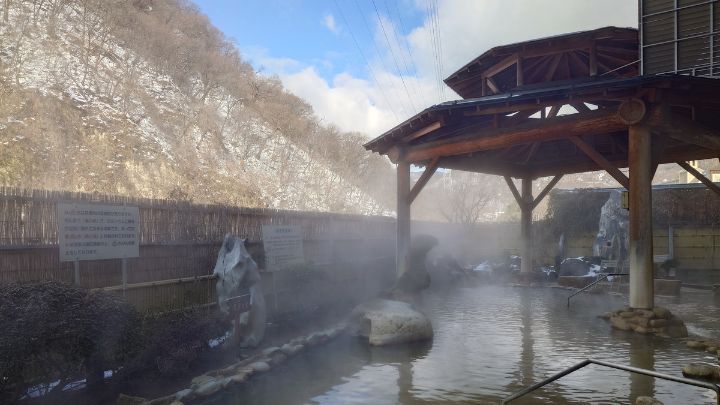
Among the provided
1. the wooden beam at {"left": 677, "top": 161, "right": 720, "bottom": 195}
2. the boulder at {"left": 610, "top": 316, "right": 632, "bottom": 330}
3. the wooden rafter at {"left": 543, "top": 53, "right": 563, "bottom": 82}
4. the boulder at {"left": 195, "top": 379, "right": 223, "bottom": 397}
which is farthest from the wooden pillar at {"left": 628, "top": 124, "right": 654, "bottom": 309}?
the boulder at {"left": 195, "top": 379, "right": 223, "bottom": 397}

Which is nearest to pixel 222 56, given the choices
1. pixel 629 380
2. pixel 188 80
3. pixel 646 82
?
pixel 188 80

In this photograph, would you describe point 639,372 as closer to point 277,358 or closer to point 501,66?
point 277,358

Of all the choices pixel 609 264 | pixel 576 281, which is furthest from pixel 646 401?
pixel 609 264

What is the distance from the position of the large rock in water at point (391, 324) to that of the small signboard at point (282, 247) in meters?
2.15

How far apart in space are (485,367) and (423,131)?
6379 mm

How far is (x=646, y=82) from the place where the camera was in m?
8.09

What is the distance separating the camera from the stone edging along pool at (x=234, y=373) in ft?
16.1

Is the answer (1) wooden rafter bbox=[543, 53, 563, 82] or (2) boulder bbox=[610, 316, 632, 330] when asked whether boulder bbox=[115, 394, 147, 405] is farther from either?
(1) wooden rafter bbox=[543, 53, 563, 82]

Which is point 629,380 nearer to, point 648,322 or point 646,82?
point 648,322

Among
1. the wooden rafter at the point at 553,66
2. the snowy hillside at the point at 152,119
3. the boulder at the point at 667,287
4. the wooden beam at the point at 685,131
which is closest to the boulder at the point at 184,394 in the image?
the wooden beam at the point at 685,131

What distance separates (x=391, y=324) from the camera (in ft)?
25.9

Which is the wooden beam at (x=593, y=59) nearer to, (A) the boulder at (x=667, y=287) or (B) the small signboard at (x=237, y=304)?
(A) the boulder at (x=667, y=287)

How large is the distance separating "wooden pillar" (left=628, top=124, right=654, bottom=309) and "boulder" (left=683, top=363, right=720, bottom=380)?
2886 millimetres

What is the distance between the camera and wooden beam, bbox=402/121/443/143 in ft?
36.6
